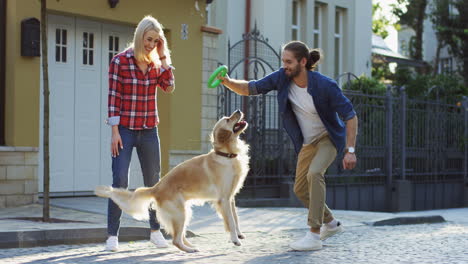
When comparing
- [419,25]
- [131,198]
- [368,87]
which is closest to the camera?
[131,198]

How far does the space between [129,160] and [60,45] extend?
5469 mm

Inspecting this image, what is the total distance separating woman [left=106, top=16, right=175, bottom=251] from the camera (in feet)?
22.2

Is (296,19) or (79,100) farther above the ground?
(296,19)

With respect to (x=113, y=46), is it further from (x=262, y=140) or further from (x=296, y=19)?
(x=296, y=19)

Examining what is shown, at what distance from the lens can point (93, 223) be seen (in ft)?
28.2

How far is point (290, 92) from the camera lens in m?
7.12

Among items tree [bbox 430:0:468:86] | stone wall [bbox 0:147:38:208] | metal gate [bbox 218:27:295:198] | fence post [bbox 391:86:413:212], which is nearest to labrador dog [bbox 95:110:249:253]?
stone wall [bbox 0:147:38:208]

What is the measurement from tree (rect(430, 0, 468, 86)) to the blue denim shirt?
98.1ft

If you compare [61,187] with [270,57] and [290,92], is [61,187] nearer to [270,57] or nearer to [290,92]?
[290,92]

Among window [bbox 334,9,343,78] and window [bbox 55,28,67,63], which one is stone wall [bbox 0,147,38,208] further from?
window [bbox 334,9,343,78]

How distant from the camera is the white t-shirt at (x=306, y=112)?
705 centimetres

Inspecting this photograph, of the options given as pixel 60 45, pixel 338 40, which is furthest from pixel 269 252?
pixel 338 40

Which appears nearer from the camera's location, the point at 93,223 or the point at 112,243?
the point at 112,243

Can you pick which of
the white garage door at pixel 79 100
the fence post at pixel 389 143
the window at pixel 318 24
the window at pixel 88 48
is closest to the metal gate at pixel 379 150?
the fence post at pixel 389 143
